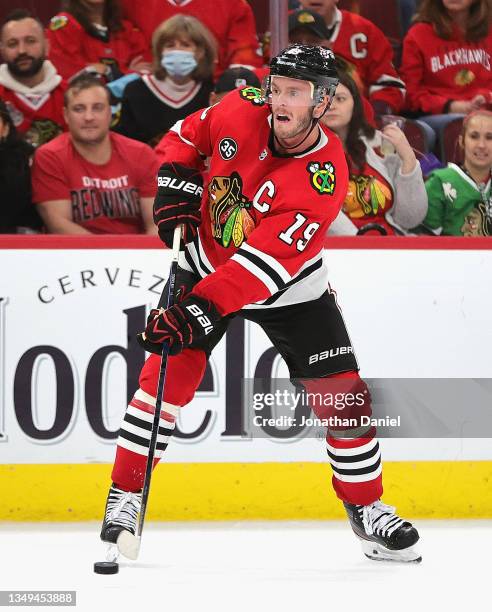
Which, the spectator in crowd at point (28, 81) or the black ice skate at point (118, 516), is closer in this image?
the black ice skate at point (118, 516)

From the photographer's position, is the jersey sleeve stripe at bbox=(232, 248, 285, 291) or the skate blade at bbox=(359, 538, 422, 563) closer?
the jersey sleeve stripe at bbox=(232, 248, 285, 291)

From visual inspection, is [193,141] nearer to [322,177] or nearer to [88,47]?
[322,177]

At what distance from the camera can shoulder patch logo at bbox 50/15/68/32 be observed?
468 cm

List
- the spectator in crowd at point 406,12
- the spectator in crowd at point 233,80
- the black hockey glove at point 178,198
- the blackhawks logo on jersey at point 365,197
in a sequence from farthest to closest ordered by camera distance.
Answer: the spectator in crowd at point 406,12 → the spectator in crowd at point 233,80 → the blackhawks logo on jersey at point 365,197 → the black hockey glove at point 178,198

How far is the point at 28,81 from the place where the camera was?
448 cm

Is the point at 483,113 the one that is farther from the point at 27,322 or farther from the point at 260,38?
the point at 27,322

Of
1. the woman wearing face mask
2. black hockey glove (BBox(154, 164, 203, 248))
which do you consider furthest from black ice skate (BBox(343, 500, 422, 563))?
the woman wearing face mask

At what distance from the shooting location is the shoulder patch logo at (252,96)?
9.97 ft

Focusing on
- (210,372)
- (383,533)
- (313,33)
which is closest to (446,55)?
(313,33)

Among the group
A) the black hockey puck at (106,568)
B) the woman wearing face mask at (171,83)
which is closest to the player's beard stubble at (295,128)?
the black hockey puck at (106,568)

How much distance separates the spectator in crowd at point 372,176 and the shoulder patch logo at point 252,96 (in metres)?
0.87

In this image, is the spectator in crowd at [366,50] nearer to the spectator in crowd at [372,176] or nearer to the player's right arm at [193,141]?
the spectator in crowd at [372,176]

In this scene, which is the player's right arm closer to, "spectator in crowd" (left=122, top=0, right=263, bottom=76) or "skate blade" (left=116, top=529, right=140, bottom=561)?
"skate blade" (left=116, top=529, right=140, bottom=561)

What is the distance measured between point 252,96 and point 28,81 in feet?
5.39
